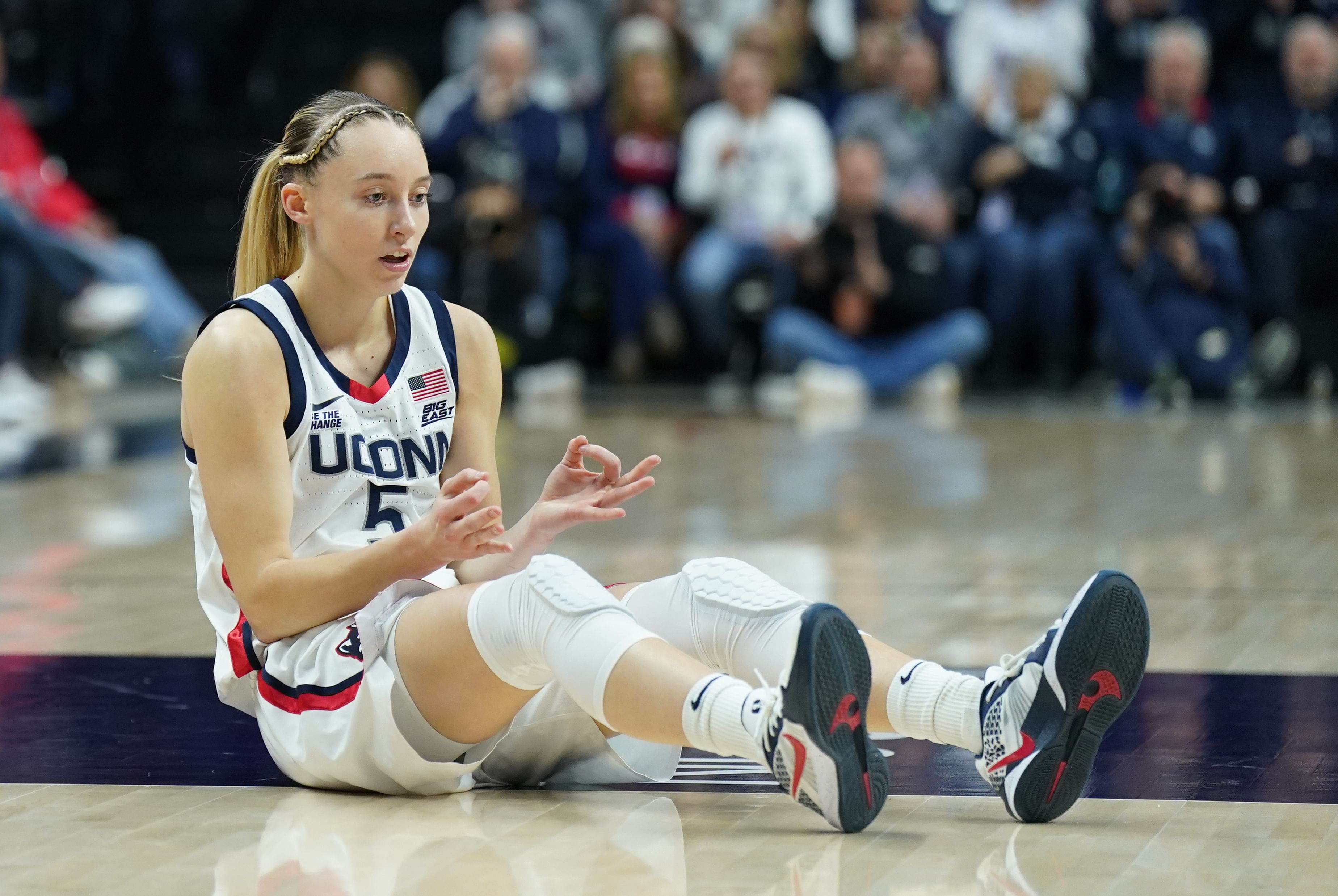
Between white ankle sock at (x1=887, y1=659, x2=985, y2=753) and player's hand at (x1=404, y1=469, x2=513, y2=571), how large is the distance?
527mm

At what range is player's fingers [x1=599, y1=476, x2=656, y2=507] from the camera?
8.00 ft

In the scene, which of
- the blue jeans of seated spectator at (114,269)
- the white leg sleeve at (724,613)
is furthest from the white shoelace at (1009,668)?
the blue jeans of seated spectator at (114,269)

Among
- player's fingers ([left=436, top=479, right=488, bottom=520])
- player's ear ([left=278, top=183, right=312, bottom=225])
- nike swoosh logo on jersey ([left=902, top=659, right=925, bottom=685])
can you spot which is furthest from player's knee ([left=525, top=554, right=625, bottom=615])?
player's ear ([left=278, top=183, right=312, bottom=225])

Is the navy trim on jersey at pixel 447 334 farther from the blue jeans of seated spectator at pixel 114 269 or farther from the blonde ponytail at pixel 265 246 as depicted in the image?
the blue jeans of seated spectator at pixel 114 269

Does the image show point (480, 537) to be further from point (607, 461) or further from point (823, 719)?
point (823, 719)

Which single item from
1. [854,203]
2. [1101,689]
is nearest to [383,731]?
[1101,689]

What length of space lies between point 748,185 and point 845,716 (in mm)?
7659

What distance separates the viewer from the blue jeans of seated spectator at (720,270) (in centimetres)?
952

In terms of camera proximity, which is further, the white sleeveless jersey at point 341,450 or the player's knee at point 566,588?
the white sleeveless jersey at point 341,450

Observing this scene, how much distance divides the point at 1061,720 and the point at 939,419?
239 inches

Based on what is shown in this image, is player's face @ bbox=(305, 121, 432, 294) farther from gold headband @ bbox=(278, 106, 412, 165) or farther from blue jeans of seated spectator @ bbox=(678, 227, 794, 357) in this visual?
blue jeans of seated spectator @ bbox=(678, 227, 794, 357)

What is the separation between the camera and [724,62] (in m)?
9.98

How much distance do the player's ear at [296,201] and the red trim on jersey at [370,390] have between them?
0.23 meters

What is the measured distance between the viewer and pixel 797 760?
7.08 ft
